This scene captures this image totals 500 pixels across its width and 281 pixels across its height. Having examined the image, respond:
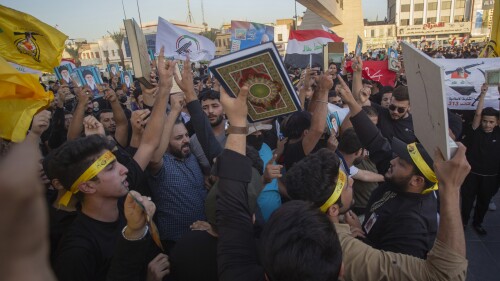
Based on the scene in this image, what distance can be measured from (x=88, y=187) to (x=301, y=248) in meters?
1.37

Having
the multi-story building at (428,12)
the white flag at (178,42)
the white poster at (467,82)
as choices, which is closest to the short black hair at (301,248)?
the white poster at (467,82)

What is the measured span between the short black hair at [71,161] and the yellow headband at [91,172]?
2cm

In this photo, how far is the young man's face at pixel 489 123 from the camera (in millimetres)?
4138

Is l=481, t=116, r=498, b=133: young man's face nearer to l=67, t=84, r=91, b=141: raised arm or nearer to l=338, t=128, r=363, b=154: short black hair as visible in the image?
l=338, t=128, r=363, b=154: short black hair

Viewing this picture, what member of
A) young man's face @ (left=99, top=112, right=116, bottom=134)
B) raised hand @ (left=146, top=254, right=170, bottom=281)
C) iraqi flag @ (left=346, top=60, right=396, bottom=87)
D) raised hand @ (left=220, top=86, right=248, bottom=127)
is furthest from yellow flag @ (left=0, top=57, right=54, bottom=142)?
iraqi flag @ (left=346, top=60, right=396, bottom=87)

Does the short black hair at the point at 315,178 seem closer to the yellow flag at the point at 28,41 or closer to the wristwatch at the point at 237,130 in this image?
the wristwatch at the point at 237,130

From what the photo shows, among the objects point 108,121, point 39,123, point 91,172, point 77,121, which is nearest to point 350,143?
point 91,172

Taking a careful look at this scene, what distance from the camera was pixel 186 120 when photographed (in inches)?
195

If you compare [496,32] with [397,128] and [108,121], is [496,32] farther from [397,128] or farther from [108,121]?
[108,121]

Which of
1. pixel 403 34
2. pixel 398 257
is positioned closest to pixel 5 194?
pixel 398 257

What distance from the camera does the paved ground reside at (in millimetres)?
3556

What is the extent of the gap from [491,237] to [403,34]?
2571 inches

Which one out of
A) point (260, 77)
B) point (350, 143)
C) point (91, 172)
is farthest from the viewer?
point (350, 143)

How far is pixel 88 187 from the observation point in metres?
1.90
